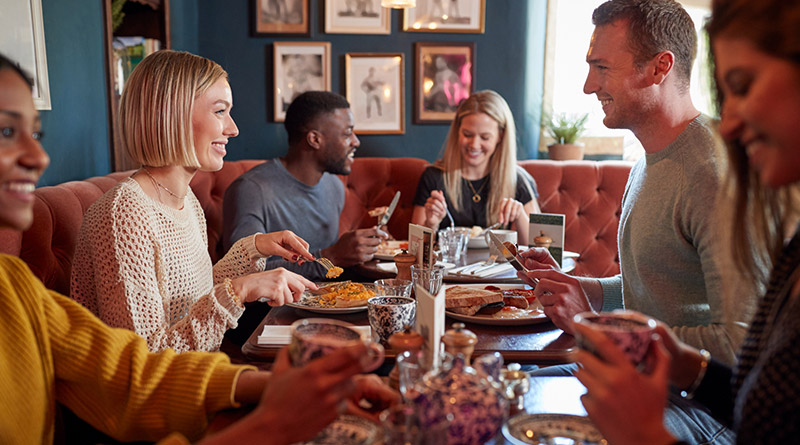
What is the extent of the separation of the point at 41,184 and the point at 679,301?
223 cm

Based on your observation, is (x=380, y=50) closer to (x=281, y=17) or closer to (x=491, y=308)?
(x=281, y=17)

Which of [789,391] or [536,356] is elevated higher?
[789,391]

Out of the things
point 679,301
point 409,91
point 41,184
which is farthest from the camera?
point 409,91

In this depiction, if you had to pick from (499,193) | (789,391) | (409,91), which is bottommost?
(499,193)

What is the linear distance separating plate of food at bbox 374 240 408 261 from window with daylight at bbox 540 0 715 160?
7.16ft

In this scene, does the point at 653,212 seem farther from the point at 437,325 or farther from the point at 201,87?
the point at 201,87

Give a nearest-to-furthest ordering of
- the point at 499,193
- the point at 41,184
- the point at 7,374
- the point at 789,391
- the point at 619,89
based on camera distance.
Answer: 1. the point at 789,391
2. the point at 7,374
3. the point at 619,89
4. the point at 41,184
5. the point at 499,193

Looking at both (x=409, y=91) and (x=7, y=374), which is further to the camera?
(x=409, y=91)

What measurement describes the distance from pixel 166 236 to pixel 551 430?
1.28 m

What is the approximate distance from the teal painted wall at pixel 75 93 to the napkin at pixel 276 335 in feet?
4.36

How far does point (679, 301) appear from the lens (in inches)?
71.5

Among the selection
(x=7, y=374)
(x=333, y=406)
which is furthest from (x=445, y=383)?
(x=7, y=374)

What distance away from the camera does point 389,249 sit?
3.10 metres

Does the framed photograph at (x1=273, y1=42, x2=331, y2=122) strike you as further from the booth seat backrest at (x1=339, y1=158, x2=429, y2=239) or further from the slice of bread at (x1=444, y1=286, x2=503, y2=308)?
the slice of bread at (x1=444, y1=286, x2=503, y2=308)
